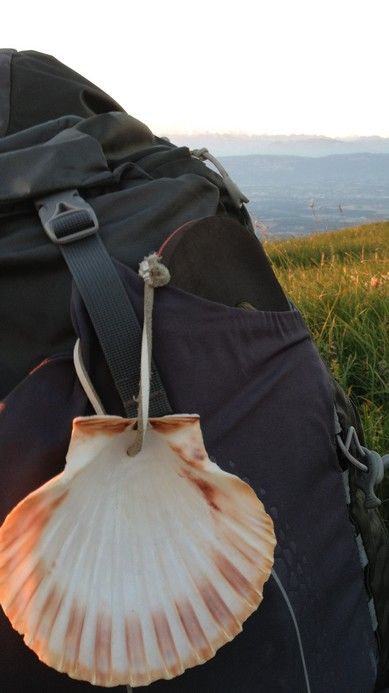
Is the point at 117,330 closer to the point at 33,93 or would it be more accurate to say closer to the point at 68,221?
the point at 68,221

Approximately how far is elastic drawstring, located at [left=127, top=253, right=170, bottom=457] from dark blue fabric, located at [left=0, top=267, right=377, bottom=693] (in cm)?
4

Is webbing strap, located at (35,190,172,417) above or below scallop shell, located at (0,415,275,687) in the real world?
above

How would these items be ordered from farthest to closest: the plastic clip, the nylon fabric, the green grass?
the green grass → the plastic clip → the nylon fabric

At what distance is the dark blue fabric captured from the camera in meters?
1.17

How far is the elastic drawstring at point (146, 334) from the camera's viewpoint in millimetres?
1004

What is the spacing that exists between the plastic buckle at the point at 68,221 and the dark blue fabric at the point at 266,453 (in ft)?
0.40

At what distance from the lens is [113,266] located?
1204 mm

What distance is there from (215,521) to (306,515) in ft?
1.04

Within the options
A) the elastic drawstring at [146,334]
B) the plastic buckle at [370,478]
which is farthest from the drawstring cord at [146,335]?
the plastic buckle at [370,478]

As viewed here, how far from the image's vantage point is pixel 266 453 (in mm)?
1294

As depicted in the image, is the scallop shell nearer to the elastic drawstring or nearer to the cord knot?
the elastic drawstring

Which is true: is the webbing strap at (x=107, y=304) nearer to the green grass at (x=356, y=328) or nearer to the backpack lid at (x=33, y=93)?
the backpack lid at (x=33, y=93)

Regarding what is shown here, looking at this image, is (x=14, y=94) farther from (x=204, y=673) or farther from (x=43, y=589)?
(x=204, y=673)

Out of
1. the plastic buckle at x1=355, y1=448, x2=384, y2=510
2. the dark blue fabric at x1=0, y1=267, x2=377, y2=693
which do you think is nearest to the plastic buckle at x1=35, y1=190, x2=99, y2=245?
the dark blue fabric at x1=0, y1=267, x2=377, y2=693
